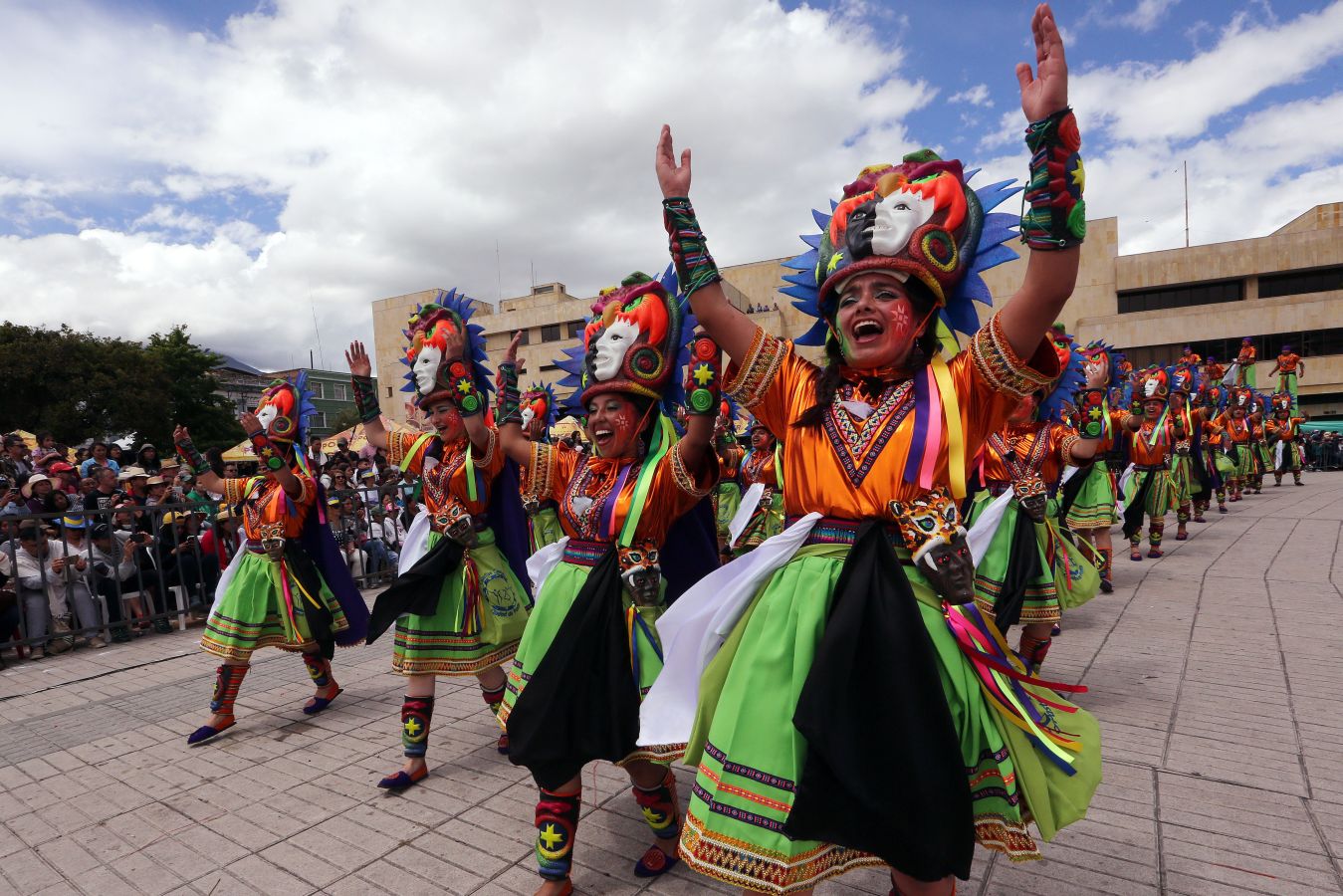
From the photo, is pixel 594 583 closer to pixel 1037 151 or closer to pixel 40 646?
pixel 1037 151

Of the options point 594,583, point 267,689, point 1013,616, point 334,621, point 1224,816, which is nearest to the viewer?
point 594,583

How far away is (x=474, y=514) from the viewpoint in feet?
14.5

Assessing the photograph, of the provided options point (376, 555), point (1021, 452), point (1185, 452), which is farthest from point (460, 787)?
point (1185, 452)

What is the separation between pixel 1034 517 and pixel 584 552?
350 centimetres

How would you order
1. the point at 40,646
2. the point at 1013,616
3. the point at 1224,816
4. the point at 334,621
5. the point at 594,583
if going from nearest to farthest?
1. the point at 594,583
2. the point at 1224,816
3. the point at 1013,616
4. the point at 334,621
5. the point at 40,646

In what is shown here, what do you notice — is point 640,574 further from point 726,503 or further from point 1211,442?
point 1211,442

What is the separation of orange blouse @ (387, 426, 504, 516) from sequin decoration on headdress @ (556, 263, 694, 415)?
108cm

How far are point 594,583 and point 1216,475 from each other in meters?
16.2

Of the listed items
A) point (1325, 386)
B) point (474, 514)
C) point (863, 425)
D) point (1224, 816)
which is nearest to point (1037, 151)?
point (863, 425)

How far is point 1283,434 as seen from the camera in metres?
22.9

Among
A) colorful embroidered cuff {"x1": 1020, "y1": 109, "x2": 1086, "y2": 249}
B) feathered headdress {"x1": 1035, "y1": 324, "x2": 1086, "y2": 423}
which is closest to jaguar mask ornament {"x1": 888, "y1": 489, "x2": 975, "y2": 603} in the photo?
colorful embroidered cuff {"x1": 1020, "y1": 109, "x2": 1086, "y2": 249}

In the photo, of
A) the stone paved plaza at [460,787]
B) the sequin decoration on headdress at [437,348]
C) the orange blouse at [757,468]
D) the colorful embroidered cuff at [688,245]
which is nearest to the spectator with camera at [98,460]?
the stone paved plaza at [460,787]

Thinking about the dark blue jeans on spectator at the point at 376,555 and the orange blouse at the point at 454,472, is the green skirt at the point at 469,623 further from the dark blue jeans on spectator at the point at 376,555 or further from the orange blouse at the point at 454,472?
the dark blue jeans on spectator at the point at 376,555

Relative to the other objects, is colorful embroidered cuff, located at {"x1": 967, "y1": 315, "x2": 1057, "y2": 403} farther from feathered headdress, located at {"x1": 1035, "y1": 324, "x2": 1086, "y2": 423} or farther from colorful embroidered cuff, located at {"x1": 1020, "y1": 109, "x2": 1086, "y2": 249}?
feathered headdress, located at {"x1": 1035, "y1": 324, "x2": 1086, "y2": 423}
